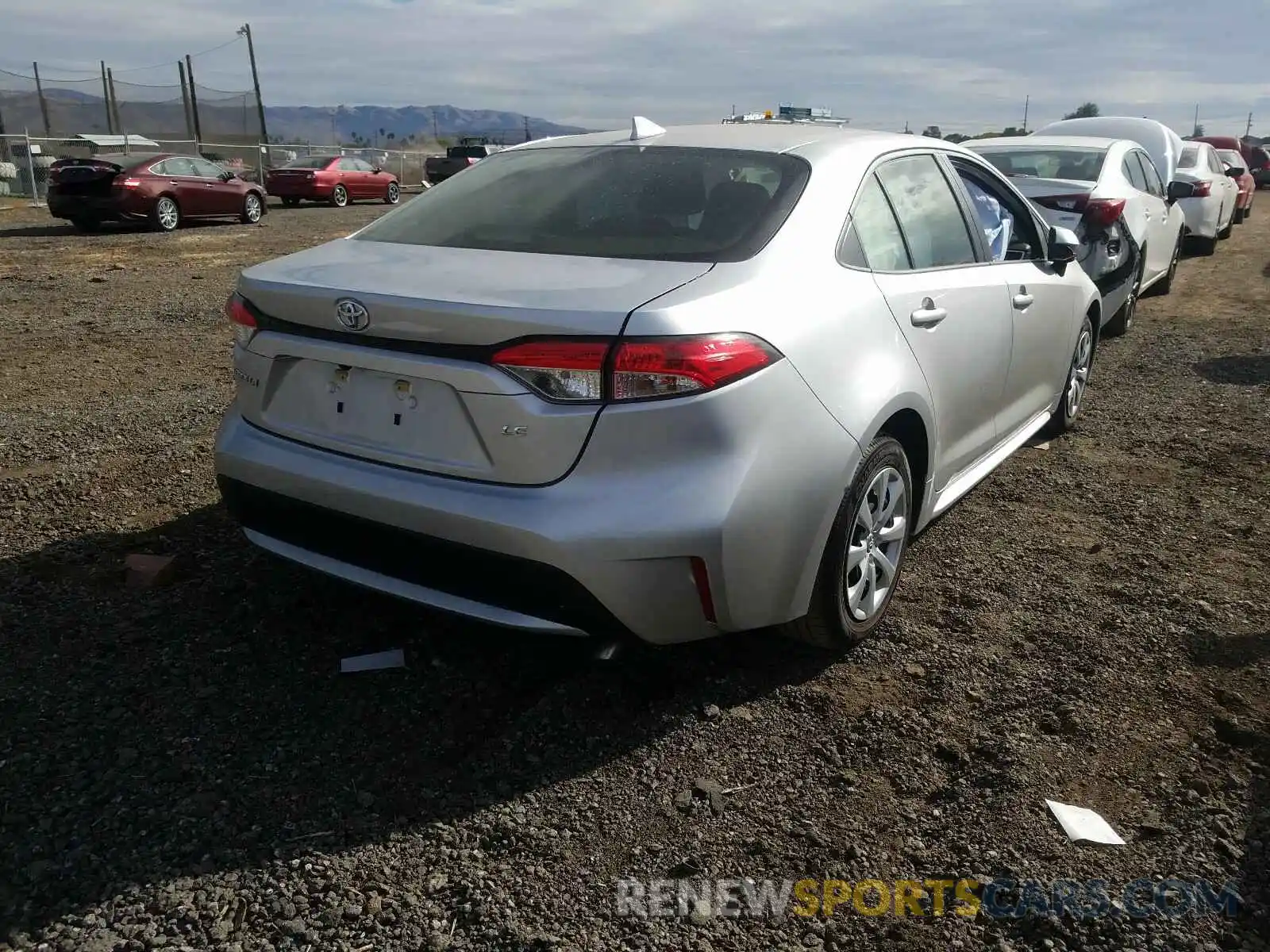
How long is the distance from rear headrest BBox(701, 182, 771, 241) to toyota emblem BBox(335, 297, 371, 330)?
3.23 feet

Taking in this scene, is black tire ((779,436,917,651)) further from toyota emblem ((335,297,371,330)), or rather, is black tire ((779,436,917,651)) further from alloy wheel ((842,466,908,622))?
toyota emblem ((335,297,371,330))

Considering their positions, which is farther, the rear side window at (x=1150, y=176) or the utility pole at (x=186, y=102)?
the utility pole at (x=186, y=102)

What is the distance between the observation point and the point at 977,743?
285 centimetres

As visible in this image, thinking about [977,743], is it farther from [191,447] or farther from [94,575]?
[191,447]

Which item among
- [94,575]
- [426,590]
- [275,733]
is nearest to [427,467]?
[426,590]

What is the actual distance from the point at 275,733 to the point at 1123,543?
335 cm

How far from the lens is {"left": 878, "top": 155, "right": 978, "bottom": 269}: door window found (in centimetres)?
352

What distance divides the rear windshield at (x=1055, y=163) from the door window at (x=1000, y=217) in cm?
374

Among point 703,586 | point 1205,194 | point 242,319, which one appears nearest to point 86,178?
point 242,319

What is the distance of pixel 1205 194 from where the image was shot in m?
12.4

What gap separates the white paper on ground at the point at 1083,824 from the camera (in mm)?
2471

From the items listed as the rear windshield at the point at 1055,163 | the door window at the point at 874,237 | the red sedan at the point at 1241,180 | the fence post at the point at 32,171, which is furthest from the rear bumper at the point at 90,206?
the red sedan at the point at 1241,180

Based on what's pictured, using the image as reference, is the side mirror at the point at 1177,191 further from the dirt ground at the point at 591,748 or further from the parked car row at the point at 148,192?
the parked car row at the point at 148,192

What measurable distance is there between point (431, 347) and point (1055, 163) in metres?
7.33
